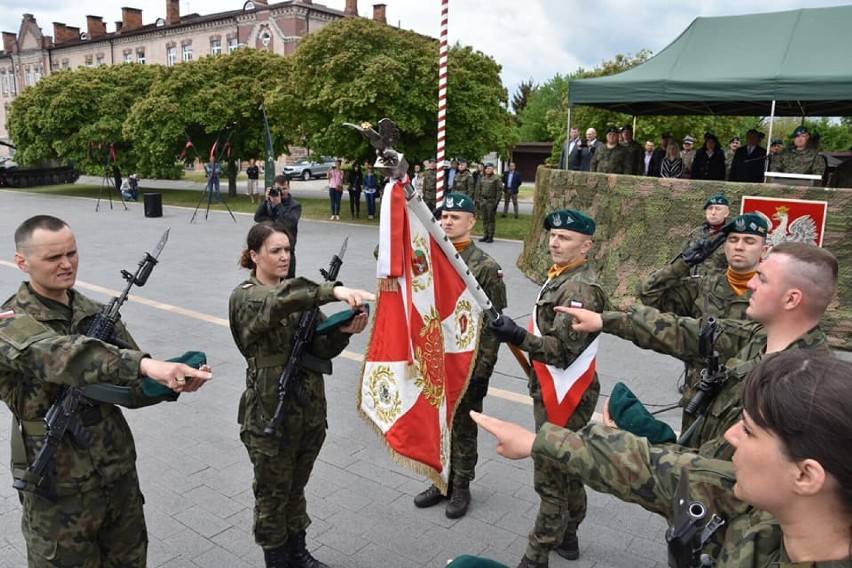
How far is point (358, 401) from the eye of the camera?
3.37 meters

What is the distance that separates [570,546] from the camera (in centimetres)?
390

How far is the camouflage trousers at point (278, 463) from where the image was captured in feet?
11.5

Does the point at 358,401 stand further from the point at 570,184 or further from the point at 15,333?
the point at 570,184

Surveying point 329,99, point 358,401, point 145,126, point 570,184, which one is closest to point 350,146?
point 329,99

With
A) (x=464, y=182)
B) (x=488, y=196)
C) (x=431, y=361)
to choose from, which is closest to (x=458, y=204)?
(x=431, y=361)

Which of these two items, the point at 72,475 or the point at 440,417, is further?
the point at 440,417

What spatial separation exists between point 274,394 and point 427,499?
1.56m

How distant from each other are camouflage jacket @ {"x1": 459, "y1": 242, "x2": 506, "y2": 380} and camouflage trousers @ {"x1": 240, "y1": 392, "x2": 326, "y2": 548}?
1316 mm

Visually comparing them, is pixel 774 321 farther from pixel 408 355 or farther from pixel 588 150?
pixel 588 150

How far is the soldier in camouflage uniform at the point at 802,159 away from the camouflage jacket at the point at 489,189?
7429 mm

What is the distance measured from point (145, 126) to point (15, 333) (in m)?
26.6

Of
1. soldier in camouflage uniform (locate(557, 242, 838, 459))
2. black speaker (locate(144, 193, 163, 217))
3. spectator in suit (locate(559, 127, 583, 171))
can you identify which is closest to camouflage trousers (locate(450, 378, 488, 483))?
soldier in camouflage uniform (locate(557, 242, 838, 459))

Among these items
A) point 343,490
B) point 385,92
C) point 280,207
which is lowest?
point 343,490

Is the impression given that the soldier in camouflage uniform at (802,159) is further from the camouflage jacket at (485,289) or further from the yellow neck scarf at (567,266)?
the yellow neck scarf at (567,266)
